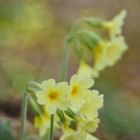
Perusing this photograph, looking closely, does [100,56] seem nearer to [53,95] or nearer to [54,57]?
Answer: [53,95]

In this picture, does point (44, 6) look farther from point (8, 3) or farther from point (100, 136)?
point (100, 136)

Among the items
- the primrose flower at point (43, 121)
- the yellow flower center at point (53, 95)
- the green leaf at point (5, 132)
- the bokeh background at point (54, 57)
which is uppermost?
the bokeh background at point (54, 57)

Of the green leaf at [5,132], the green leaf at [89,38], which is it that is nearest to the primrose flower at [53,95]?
the green leaf at [5,132]

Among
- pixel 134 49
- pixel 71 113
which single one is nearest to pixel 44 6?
pixel 134 49

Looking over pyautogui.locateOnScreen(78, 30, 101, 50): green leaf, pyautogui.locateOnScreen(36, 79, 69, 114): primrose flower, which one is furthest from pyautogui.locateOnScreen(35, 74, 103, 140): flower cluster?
pyautogui.locateOnScreen(78, 30, 101, 50): green leaf

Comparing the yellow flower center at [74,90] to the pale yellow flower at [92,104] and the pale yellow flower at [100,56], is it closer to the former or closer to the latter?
the pale yellow flower at [92,104]

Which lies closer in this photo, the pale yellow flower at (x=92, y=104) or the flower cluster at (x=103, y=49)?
the pale yellow flower at (x=92, y=104)
